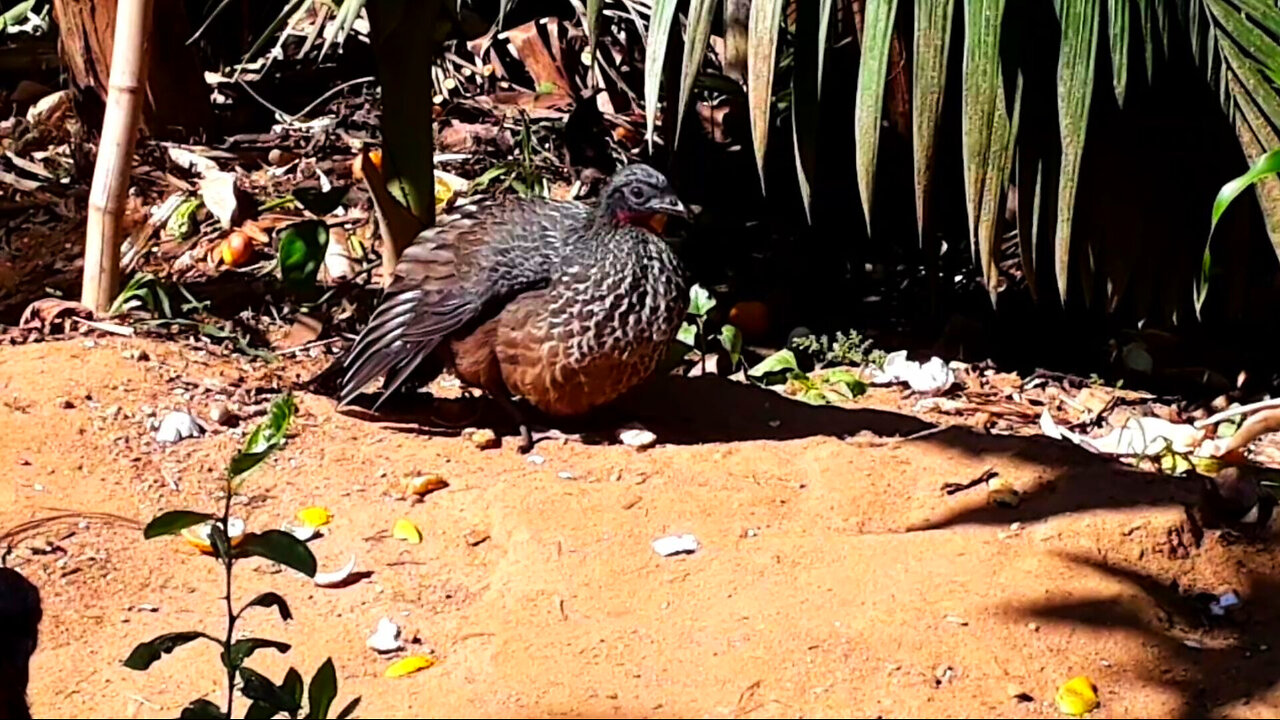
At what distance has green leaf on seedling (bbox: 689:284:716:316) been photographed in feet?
17.2

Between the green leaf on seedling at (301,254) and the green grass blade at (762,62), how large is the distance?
4.37 feet

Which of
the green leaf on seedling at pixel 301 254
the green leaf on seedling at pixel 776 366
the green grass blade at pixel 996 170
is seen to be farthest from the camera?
the green leaf on seedling at pixel 776 366

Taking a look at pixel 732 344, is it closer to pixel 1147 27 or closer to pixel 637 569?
pixel 1147 27

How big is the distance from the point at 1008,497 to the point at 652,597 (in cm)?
89

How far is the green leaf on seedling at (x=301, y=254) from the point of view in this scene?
4.98 metres

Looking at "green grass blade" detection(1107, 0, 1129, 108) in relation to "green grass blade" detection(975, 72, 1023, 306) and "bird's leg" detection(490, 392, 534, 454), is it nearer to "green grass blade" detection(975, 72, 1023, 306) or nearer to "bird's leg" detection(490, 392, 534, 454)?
"green grass blade" detection(975, 72, 1023, 306)

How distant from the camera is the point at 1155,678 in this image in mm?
2967

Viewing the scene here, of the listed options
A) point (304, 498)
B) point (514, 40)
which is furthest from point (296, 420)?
point (514, 40)

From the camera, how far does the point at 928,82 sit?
4367 millimetres

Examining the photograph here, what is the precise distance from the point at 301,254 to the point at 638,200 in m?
1.06

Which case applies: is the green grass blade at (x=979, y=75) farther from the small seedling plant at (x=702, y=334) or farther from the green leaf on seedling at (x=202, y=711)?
the green leaf on seedling at (x=202, y=711)

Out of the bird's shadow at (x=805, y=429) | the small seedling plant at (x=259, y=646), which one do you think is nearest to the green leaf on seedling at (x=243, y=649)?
the small seedling plant at (x=259, y=646)

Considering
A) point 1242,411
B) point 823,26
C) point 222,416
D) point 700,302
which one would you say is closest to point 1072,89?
point 823,26

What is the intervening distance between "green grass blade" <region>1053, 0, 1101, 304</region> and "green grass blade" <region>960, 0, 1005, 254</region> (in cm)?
17
